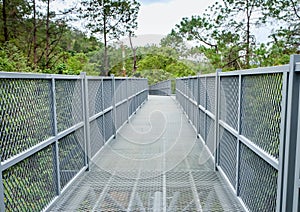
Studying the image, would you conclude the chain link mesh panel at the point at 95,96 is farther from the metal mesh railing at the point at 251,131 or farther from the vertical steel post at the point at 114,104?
the metal mesh railing at the point at 251,131

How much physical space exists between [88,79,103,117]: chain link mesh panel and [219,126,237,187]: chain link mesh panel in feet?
6.25

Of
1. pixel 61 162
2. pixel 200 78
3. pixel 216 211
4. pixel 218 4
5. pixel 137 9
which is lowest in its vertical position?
pixel 216 211

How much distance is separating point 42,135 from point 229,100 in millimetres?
2053

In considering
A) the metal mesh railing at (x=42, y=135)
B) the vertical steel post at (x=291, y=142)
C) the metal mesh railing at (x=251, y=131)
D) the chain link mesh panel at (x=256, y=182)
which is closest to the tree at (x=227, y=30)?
the metal mesh railing at (x=251, y=131)

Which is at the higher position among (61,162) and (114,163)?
(61,162)

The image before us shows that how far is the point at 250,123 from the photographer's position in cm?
247

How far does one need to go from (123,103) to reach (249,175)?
484 centimetres

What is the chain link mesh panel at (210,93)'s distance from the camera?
4188 millimetres

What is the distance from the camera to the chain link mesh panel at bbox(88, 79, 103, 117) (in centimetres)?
412

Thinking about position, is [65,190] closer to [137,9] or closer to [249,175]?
[249,175]

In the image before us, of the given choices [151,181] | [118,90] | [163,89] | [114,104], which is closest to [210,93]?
[151,181]

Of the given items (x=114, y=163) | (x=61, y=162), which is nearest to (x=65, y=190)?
(x=61, y=162)

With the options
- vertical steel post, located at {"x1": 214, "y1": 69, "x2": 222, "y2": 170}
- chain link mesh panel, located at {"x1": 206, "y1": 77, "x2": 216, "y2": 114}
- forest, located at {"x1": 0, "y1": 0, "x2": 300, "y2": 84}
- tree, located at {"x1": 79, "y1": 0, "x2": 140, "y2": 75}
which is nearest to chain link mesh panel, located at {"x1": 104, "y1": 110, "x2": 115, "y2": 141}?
forest, located at {"x1": 0, "y1": 0, "x2": 300, "y2": 84}

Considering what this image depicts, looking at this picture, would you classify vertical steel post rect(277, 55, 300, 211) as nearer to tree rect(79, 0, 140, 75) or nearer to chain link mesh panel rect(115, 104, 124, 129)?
chain link mesh panel rect(115, 104, 124, 129)
